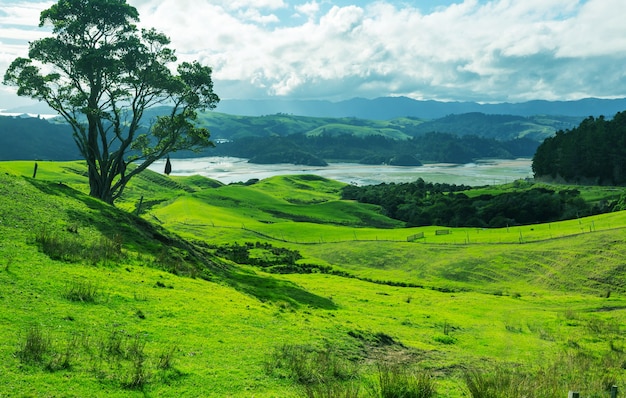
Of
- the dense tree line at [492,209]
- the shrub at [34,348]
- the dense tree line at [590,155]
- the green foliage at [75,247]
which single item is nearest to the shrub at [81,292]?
the shrub at [34,348]

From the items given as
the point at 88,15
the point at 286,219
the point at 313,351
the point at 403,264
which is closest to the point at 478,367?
the point at 313,351

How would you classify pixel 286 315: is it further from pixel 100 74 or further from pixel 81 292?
pixel 100 74

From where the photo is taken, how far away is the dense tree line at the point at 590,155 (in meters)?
154

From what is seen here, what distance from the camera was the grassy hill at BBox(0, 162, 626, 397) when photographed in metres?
13.6

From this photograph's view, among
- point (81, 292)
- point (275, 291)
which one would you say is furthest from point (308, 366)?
point (275, 291)

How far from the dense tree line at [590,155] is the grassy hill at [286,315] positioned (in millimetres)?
113341

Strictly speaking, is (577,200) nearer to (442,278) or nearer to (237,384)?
(442,278)

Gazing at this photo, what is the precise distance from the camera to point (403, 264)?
5856 centimetres

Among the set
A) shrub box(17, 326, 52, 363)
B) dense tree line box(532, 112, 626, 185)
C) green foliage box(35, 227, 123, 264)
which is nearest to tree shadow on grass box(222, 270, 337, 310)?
green foliage box(35, 227, 123, 264)

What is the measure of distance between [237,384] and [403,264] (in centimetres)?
4678

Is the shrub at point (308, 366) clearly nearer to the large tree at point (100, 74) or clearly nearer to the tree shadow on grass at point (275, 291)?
the tree shadow on grass at point (275, 291)

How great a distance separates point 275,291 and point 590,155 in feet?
522

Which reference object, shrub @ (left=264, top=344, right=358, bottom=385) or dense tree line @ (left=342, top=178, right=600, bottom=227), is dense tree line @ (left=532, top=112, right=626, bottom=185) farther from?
shrub @ (left=264, top=344, right=358, bottom=385)

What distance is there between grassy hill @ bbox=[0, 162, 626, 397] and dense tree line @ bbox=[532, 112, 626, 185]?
11334 cm
